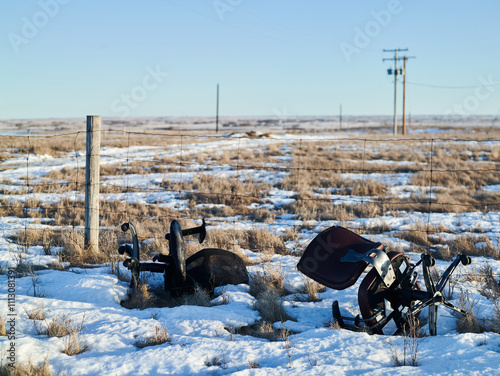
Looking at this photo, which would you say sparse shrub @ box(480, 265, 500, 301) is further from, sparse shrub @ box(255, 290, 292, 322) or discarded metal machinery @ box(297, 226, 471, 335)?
sparse shrub @ box(255, 290, 292, 322)

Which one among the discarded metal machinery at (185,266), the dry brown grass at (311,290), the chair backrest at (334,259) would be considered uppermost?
the chair backrest at (334,259)

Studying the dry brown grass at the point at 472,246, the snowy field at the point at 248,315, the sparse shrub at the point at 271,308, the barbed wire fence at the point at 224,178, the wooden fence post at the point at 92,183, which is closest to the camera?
the snowy field at the point at 248,315

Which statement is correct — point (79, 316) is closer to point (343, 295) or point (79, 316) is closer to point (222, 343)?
point (222, 343)

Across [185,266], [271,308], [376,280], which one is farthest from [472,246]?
[185,266]

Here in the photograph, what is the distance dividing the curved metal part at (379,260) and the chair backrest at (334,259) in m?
0.14

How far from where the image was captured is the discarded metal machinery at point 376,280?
390cm

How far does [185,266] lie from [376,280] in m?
2.07

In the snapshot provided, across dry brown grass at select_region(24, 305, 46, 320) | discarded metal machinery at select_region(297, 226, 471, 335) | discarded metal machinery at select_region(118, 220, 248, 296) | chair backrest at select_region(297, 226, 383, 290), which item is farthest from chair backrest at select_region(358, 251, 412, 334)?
dry brown grass at select_region(24, 305, 46, 320)

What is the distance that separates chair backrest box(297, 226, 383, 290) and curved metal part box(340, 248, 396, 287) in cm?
14

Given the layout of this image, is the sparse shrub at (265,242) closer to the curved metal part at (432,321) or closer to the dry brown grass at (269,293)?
the dry brown grass at (269,293)

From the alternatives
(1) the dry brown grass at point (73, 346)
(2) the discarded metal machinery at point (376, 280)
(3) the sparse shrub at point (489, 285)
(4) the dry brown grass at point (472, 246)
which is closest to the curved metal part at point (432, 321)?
(2) the discarded metal machinery at point (376, 280)

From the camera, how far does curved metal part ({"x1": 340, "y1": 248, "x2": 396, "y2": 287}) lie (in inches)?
151

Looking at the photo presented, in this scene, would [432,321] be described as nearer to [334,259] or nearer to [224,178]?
[334,259]

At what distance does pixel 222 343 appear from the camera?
367 centimetres
